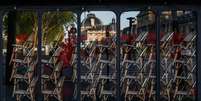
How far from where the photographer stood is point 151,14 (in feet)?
27.4

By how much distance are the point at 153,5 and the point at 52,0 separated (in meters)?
1.53

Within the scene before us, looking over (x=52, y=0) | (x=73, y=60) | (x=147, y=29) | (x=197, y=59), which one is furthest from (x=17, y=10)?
(x=197, y=59)

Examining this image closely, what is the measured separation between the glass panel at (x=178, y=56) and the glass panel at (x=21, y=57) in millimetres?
1999

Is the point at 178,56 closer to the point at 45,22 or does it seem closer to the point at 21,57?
the point at 45,22

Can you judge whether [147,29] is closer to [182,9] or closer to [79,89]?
[182,9]

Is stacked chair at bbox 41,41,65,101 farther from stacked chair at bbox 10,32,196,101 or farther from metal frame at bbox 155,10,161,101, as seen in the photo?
metal frame at bbox 155,10,161,101

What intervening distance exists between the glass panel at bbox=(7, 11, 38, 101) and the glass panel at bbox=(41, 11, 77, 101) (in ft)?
0.58

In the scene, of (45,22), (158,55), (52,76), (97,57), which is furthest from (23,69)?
(158,55)

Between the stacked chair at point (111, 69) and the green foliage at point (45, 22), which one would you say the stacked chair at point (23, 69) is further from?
the green foliage at point (45, 22)

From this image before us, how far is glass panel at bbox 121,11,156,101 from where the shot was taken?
8359mm

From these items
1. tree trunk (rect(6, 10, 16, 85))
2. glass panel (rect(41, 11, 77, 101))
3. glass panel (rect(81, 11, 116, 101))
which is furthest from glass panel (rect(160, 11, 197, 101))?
tree trunk (rect(6, 10, 16, 85))

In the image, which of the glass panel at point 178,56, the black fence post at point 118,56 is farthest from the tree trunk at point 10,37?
the glass panel at point 178,56

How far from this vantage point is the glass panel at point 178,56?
8.38m

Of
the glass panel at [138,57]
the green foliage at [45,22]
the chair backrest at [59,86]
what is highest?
the green foliage at [45,22]
